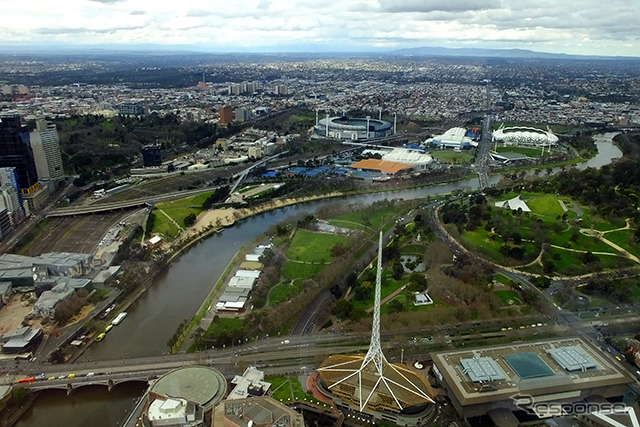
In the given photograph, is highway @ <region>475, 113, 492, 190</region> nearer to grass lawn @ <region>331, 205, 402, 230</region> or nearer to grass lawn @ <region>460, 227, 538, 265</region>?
grass lawn @ <region>331, 205, 402, 230</region>

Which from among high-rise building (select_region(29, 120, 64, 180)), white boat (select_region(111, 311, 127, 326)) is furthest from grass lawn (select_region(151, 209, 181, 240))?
high-rise building (select_region(29, 120, 64, 180))

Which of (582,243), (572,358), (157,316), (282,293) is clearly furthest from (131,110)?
(572,358)

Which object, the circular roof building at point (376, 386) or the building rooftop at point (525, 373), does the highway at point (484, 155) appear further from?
the circular roof building at point (376, 386)

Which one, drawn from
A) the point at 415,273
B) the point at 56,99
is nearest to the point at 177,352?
the point at 415,273

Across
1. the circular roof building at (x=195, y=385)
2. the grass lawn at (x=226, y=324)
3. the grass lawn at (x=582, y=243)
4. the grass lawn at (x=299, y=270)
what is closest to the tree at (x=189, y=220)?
the grass lawn at (x=299, y=270)

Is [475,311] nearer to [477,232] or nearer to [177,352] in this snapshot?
[477,232]

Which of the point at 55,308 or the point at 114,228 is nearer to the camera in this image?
the point at 55,308
